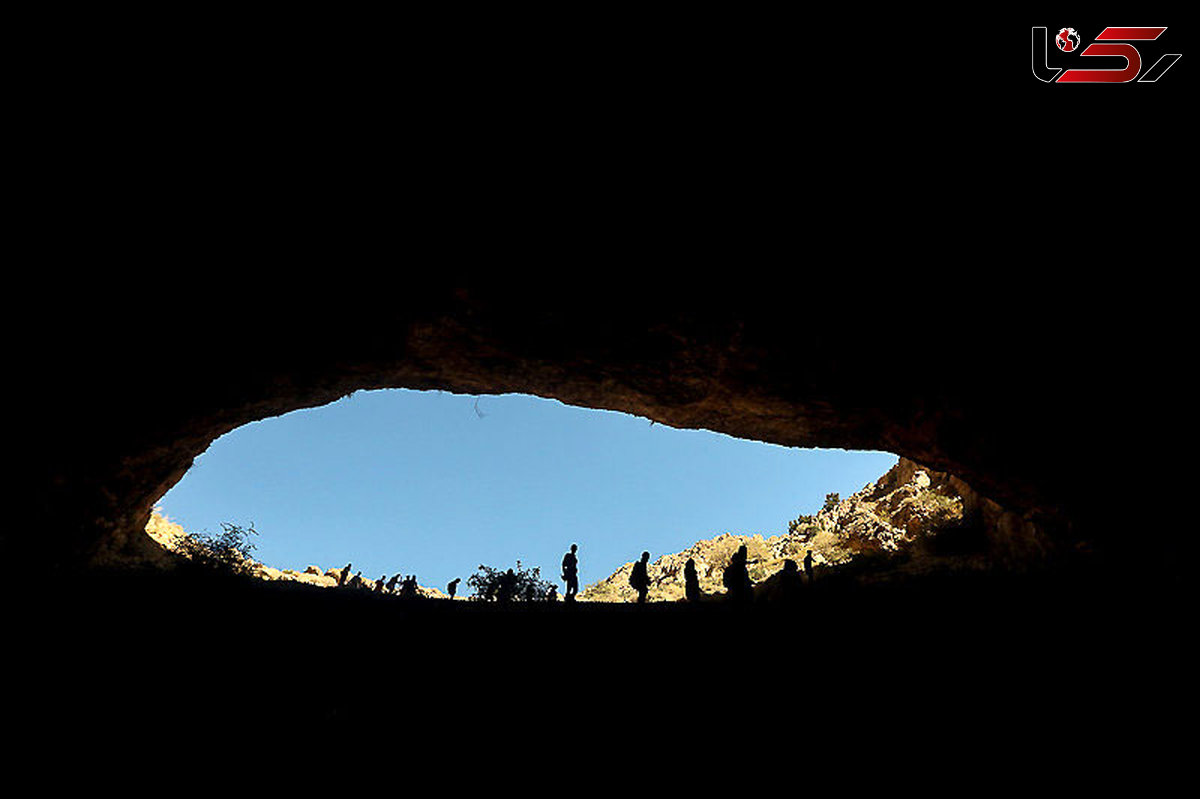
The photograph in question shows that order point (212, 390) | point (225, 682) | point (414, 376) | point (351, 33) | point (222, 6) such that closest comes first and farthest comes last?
1. point (222, 6)
2. point (351, 33)
3. point (225, 682)
4. point (212, 390)
5. point (414, 376)

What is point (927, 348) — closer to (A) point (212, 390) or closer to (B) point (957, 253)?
(B) point (957, 253)

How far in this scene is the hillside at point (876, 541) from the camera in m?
12.2

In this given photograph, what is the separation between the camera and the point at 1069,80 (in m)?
4.39

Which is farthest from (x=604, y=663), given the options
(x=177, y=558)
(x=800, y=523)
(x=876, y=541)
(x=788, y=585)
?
(x=800, y=523)

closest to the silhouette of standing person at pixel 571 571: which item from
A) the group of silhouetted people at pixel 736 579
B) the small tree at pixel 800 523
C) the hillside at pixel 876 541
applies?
the group of silhouetted people at pixel 736 579

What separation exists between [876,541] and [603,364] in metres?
18.0

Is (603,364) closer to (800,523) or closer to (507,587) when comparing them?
(507,587)

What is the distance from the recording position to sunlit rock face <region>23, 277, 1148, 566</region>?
658cm

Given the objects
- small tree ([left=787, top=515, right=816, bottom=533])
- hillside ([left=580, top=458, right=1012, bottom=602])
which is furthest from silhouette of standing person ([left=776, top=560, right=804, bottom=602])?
small tree ([left=787, top=515, right=816, bottom=533])

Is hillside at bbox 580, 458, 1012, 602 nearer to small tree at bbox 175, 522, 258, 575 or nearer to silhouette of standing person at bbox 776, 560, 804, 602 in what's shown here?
silhouette of standing person at bbox 776, 560, 804, 602

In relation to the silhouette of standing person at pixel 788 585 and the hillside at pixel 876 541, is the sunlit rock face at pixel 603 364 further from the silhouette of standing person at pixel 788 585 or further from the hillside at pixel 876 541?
the silhouette of standing person at pixel 788 585

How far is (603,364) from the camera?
915 cm

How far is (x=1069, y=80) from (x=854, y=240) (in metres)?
2.30

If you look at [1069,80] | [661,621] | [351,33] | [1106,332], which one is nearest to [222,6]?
[351,33]
